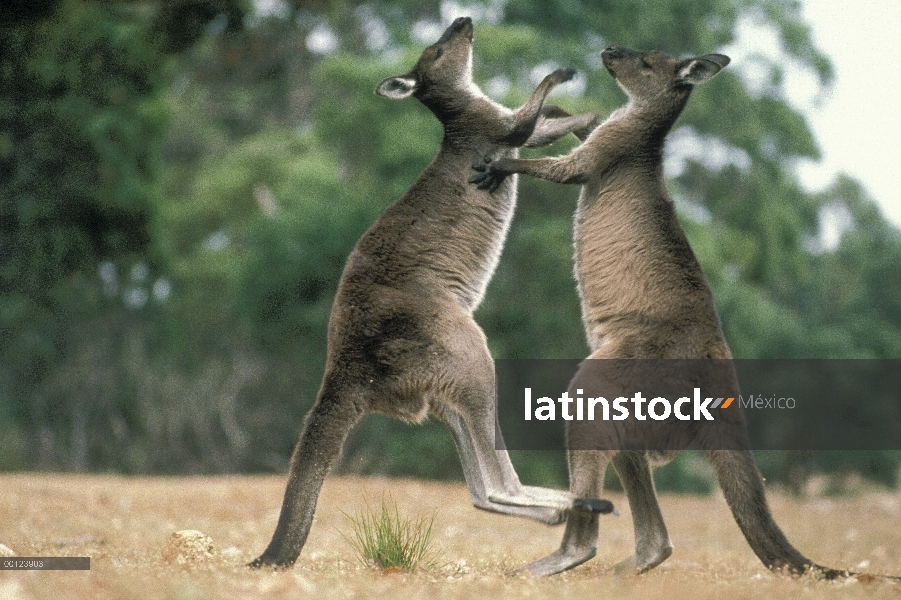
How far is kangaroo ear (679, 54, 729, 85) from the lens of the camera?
6000mm

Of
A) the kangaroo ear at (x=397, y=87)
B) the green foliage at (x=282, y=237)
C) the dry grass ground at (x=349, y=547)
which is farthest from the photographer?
the green foliage at (x=282, y=237)

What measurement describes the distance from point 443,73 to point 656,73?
1.33m

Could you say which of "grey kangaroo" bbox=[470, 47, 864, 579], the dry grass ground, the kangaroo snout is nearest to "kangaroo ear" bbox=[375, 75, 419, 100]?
the kangaroo snout

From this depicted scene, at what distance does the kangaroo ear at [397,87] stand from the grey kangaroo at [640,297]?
75cm

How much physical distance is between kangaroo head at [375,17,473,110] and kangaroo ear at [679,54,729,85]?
1.33m

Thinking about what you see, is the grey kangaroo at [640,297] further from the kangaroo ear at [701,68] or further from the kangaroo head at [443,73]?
the kangaroo head at [443,73]

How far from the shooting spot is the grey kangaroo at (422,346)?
5410 mm

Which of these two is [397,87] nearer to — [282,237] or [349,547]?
[349,547]

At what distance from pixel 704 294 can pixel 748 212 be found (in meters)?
20.0

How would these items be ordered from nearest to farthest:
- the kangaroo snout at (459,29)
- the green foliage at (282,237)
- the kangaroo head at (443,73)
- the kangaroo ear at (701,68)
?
the kangaroo ear at (701,68) < the kangaroo head at (443,73) < the kangaroo snout at (459,29) < the green foliage at (282,237)

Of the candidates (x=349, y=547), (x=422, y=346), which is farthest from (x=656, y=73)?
(x=349, y=547)

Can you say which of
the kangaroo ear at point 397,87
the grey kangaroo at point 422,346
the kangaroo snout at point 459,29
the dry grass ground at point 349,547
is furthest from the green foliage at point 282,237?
→ the grey kangaroo at point 422,346

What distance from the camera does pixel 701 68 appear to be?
6090 mm

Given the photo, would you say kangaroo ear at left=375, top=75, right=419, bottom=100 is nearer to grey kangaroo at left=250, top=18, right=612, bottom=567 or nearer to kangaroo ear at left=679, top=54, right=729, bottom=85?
grey kangaroo at left=250, top=18, right=612, bottom=567
